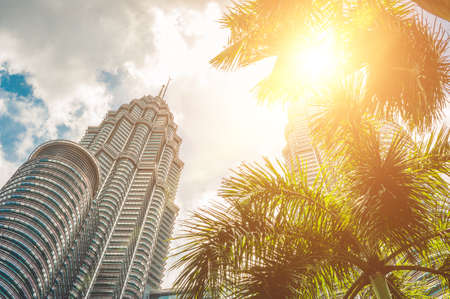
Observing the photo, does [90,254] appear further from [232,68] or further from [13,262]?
[232,68]

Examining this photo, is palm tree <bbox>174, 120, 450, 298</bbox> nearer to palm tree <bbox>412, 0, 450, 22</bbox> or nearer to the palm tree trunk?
the palm tree trunk

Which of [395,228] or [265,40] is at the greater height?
[265,40]

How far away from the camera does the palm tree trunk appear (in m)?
3.37

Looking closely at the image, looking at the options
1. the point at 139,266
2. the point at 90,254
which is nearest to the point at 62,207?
the point at 90,254

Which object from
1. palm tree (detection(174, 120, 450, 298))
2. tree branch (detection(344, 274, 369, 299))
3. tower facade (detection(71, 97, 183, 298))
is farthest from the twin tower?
tree branch (detection(344, 274, 369, 299))

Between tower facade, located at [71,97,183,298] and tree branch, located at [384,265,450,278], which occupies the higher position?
tower facade, located at [71,97,183,298]

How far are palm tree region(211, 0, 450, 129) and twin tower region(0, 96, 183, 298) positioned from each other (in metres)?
68.8

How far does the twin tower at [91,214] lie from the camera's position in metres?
56.9

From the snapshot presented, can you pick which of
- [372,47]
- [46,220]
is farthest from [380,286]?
[46,220]

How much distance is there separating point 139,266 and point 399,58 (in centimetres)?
10747

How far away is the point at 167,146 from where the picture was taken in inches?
5925

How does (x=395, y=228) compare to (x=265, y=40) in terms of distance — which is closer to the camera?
(x=395, y=228)

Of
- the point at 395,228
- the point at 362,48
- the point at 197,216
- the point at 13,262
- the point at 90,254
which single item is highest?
the point at 90,254

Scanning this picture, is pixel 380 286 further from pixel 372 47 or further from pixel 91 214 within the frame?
pixel 91 214
